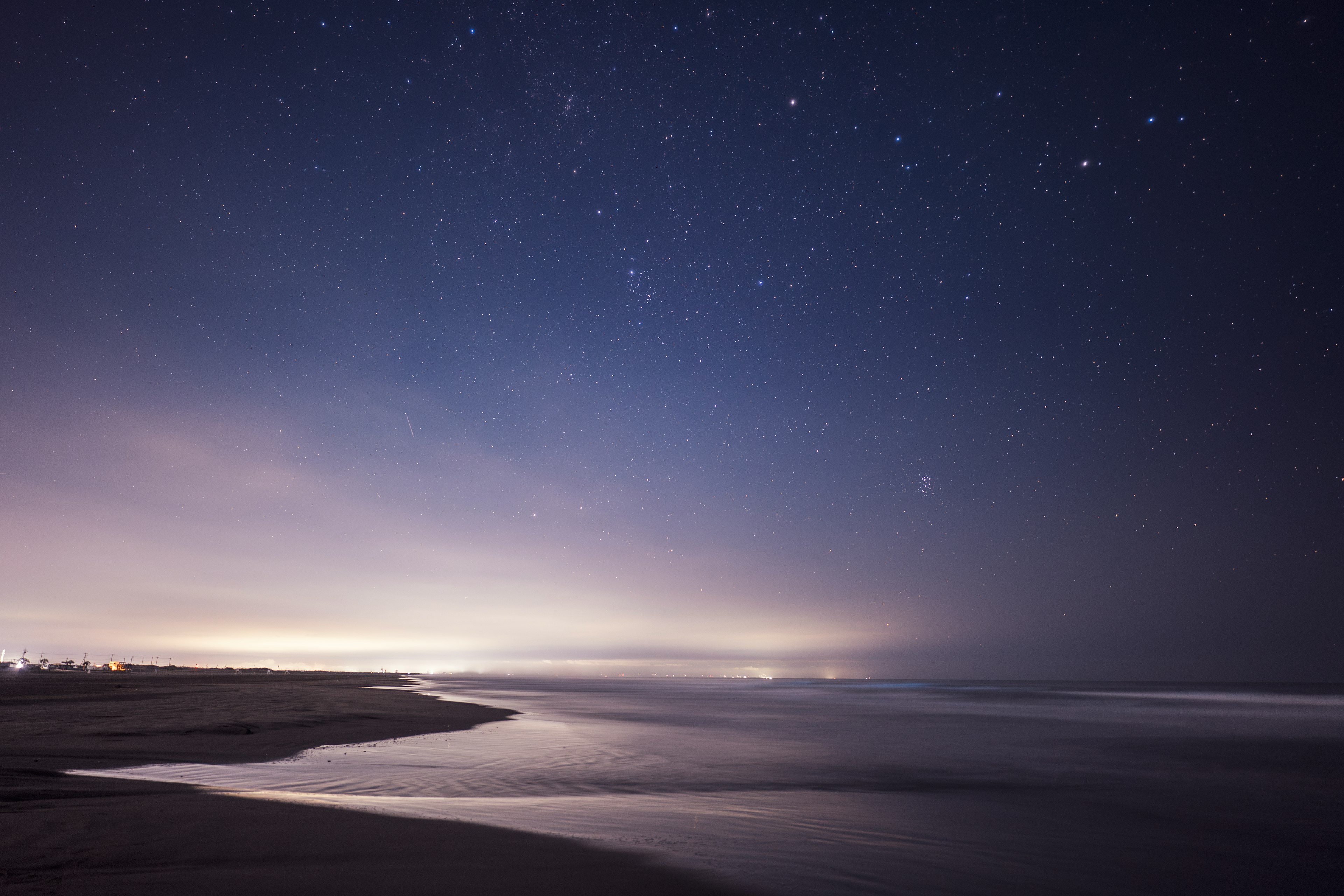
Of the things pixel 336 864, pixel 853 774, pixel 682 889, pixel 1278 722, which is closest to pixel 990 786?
pixel 853 774

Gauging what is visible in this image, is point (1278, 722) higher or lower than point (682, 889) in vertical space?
lower

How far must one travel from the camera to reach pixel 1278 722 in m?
37.6

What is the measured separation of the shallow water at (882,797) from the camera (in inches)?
280

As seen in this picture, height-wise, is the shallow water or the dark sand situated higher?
the dark sand

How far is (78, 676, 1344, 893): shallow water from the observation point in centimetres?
711

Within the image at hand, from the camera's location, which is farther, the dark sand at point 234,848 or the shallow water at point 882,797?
the shallow water at point 882,797

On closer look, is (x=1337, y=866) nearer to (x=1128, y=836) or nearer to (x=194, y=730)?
(x=1128, y=836)

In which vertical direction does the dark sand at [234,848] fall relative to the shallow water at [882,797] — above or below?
above

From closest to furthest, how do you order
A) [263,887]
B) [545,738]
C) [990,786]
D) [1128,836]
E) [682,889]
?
[263,887] < [682,889] < [1128,836] < [990,786] < [545,738]

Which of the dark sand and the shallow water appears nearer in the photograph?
the dark sand

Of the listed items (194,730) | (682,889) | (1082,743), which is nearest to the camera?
(682,889)

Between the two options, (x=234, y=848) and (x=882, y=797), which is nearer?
(x=234, y=848)

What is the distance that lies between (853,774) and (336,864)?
1165 centimetres

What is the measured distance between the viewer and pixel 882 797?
11.5 metres
